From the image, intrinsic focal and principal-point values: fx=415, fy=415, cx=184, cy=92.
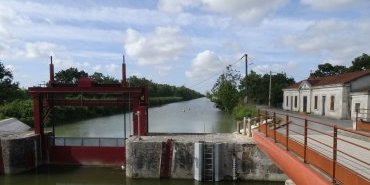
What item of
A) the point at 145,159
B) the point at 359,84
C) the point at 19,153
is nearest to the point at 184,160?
the point at 145,159

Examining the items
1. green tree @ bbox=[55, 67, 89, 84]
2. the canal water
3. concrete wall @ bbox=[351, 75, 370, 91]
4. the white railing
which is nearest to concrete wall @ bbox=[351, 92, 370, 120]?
concrete wall @ bbox=[351, 75, 370, 91]

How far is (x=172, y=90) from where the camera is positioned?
159375 mm

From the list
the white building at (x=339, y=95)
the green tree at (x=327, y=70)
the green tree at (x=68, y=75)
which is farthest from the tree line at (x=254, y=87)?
the green tree at (x=68, y=75)

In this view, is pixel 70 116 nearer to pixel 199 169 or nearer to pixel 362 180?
pixel 199 169

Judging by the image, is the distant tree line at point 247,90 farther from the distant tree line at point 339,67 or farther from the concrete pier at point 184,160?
the concrete pier at point 184,160

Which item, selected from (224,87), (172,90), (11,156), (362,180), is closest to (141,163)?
(11,156)

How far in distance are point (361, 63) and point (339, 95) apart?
37507 millimetres

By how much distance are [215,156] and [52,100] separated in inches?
404

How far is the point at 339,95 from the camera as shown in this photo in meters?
29.4

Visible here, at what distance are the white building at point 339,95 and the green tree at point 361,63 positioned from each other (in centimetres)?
2896

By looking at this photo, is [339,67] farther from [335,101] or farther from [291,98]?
[335,101]

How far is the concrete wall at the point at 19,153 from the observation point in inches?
765

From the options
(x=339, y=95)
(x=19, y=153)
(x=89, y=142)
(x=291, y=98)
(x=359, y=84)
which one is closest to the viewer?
(x=19, y=153)

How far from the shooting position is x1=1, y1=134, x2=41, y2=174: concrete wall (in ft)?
63.7
